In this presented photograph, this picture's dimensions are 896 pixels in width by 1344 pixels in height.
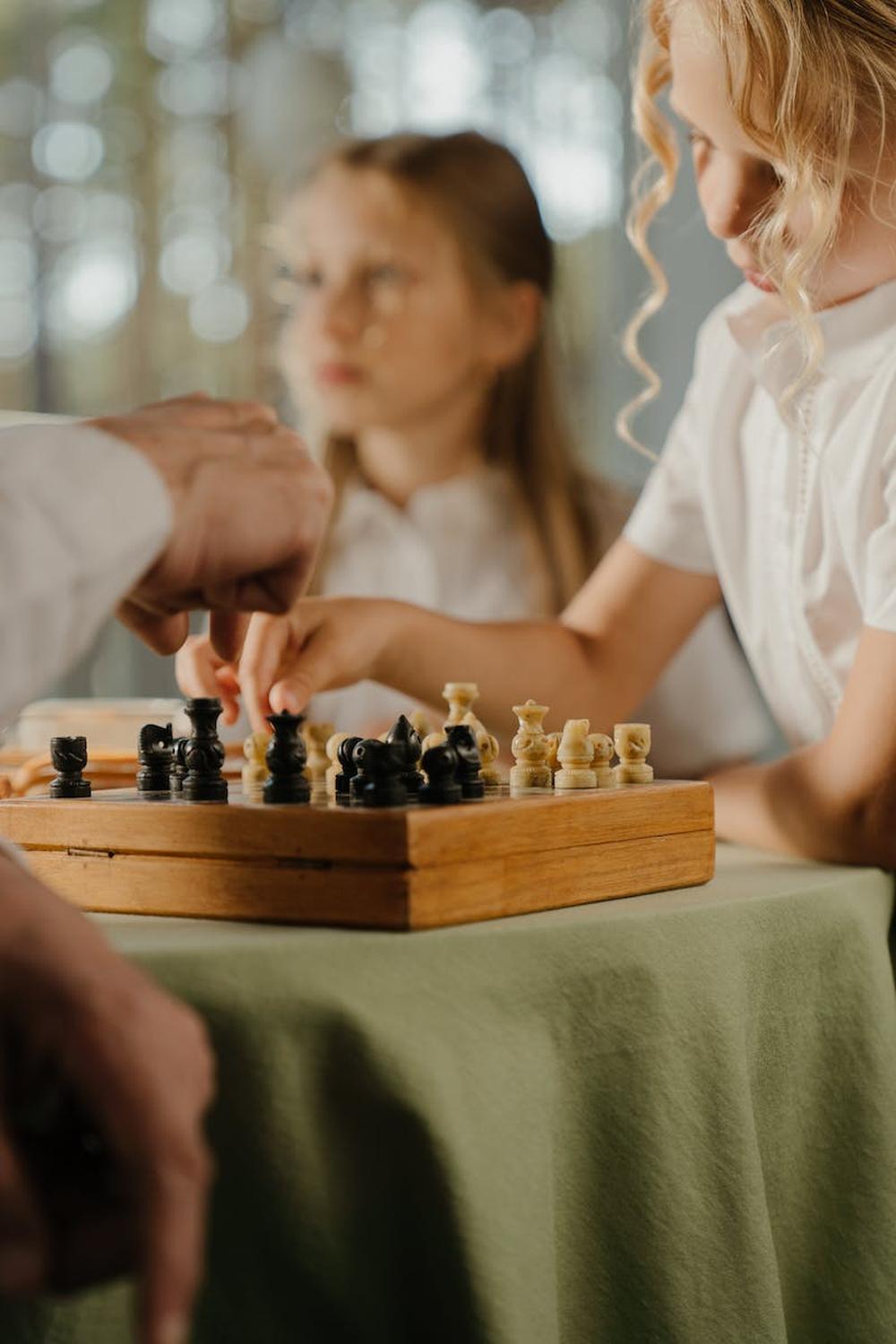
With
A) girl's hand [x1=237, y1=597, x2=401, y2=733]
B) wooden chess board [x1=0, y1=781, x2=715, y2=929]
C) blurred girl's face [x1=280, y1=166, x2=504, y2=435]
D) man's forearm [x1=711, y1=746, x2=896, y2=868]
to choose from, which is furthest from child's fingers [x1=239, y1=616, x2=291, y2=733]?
blurred girl's face [x1=280, y1=166, x2=504, y2=435]

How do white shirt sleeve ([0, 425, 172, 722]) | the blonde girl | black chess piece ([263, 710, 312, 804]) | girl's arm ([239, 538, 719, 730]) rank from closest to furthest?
1. white shirt sleeve ([0, 425, 172, 722])
2. black chess piece ([263, 710, 312, 804])
3. girl's arm ([239, 538, 719, 730])
4. the blonde girl

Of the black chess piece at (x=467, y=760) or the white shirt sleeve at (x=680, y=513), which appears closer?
the black chess piece at (x=467, y=760)

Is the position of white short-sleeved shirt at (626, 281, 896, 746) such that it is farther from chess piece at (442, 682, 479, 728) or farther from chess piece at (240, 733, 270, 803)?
chess piece at (240, 733, 270, 803)

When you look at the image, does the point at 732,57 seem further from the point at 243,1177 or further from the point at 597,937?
the point at 243,1177

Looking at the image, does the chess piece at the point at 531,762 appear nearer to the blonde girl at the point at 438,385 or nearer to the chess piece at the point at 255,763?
the chess piece at the point at 255,763

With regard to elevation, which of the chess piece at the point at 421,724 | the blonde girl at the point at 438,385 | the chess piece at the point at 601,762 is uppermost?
the blonde girl at the point at 438,385

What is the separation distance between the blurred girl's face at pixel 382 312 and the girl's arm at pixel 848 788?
4.53 feet

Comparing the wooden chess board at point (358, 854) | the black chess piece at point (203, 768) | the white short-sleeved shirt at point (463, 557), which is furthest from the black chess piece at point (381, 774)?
the white short-sleeved shirt at point (463, 557)

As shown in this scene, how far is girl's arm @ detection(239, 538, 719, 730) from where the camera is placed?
1514 mm

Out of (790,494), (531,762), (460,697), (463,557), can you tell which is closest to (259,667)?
(460,697)

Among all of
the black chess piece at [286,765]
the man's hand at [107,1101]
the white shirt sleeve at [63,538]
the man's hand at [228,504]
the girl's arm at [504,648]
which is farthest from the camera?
the girl's arm at [504,648]

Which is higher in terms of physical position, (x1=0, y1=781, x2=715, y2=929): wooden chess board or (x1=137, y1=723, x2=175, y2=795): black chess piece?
(x1=137, y1=723, x2=175, y2=795): black chess piece

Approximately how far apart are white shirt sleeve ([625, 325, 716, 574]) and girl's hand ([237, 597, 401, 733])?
17.6 inches

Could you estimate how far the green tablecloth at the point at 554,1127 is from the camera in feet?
3.03
